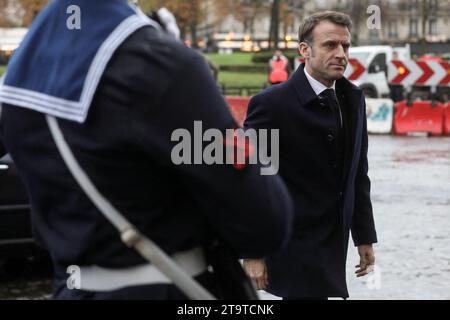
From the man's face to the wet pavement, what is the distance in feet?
9.24

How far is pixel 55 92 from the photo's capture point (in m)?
2.42

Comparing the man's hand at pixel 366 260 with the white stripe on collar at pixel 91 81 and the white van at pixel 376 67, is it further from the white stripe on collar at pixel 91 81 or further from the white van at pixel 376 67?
the white van at pixel 376 67

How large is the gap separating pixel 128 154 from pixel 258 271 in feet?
7.85

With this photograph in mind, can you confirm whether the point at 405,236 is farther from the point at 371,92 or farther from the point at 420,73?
the point at 371,92

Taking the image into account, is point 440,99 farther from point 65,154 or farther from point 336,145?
point 65,154

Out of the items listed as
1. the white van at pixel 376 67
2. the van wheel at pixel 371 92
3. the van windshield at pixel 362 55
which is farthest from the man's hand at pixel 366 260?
the van windshield at pixel 362 55

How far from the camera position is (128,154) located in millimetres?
2354

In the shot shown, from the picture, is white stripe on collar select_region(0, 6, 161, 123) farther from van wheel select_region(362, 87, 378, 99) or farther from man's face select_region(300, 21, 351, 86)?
van wheel select_region(362, 87, 378, 99)

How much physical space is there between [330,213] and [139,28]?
249 centimetres

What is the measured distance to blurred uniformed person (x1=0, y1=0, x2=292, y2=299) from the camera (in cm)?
231

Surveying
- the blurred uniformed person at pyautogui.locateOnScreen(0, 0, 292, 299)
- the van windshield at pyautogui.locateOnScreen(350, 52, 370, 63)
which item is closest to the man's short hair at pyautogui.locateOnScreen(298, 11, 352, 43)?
the blurred uniformed person at pyautogui.locateOnScreen(0, 0, 292, 299)

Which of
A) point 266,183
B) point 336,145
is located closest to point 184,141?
point 266,183

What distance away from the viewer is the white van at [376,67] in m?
31.7

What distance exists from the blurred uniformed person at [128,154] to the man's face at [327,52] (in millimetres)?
2526
